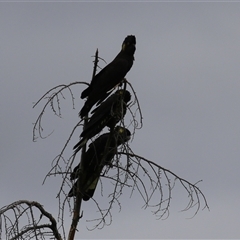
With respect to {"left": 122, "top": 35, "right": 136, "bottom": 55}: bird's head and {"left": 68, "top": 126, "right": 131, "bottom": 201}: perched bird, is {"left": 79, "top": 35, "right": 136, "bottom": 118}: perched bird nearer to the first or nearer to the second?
{"left": 122, "top": 35, "right": 136, "bottom": 55}: bird's head

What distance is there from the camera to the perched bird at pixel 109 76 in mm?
5363

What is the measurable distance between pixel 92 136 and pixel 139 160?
0.89 metres

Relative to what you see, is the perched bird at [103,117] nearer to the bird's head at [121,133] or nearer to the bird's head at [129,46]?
the bird's head at [121,133]

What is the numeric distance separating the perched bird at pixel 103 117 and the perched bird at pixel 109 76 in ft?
0.40

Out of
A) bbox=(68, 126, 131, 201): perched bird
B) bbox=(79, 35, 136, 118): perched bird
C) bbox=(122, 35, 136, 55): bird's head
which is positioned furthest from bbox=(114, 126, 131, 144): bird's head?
bbox=(122, 35, 136, 55): bird's head

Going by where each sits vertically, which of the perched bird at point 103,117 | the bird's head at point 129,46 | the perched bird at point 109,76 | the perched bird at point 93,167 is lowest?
the perched bird at point 93,167

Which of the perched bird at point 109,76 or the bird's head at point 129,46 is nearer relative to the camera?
the perched bird at point 109,76

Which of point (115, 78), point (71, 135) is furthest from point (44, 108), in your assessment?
point (115, 78)

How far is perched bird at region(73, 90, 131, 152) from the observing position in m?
4.72

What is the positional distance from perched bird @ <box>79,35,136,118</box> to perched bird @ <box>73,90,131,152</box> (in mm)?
123

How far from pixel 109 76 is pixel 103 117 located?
590mm

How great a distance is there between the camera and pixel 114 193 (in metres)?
Answer: 4.07

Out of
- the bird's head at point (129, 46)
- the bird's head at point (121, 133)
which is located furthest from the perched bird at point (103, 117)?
the bird's head at point (129, 46)

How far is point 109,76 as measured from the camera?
5801 millimetres
